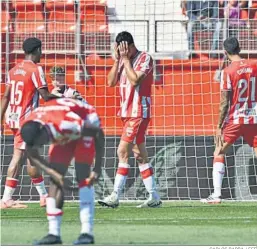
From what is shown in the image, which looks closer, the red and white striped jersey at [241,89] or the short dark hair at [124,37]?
the short dark hair at [124,37]

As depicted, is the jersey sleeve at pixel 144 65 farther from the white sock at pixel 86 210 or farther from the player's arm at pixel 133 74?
the white sock at pixel 86 210

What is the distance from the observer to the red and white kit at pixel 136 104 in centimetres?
1270

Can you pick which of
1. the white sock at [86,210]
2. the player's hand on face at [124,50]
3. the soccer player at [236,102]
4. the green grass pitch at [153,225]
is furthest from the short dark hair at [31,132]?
the soccer player at [236,102]

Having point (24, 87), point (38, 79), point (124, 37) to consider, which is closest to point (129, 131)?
point (124, 37)

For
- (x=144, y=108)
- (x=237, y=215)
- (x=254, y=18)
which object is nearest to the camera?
(x=237, y=215)

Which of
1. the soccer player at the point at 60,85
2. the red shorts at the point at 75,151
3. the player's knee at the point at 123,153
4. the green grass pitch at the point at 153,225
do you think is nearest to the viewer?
the red shorts at the point at 75,151

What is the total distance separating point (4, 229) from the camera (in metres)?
9.81

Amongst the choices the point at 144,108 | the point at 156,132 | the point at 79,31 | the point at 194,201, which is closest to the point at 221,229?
the point at 144,108

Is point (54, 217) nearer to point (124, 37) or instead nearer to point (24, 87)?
point (24, 87)

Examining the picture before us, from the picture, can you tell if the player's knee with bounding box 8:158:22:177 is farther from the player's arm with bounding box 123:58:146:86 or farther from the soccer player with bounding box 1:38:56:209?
the player's arm with bounding box 123:58:146:86

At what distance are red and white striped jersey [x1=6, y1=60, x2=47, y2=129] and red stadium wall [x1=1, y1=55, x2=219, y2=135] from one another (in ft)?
12.0

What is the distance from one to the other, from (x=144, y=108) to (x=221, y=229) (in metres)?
3.39

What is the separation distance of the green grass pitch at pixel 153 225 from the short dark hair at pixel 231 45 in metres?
1.99

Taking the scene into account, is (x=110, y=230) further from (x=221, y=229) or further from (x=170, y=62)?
(x=170, y=62)
